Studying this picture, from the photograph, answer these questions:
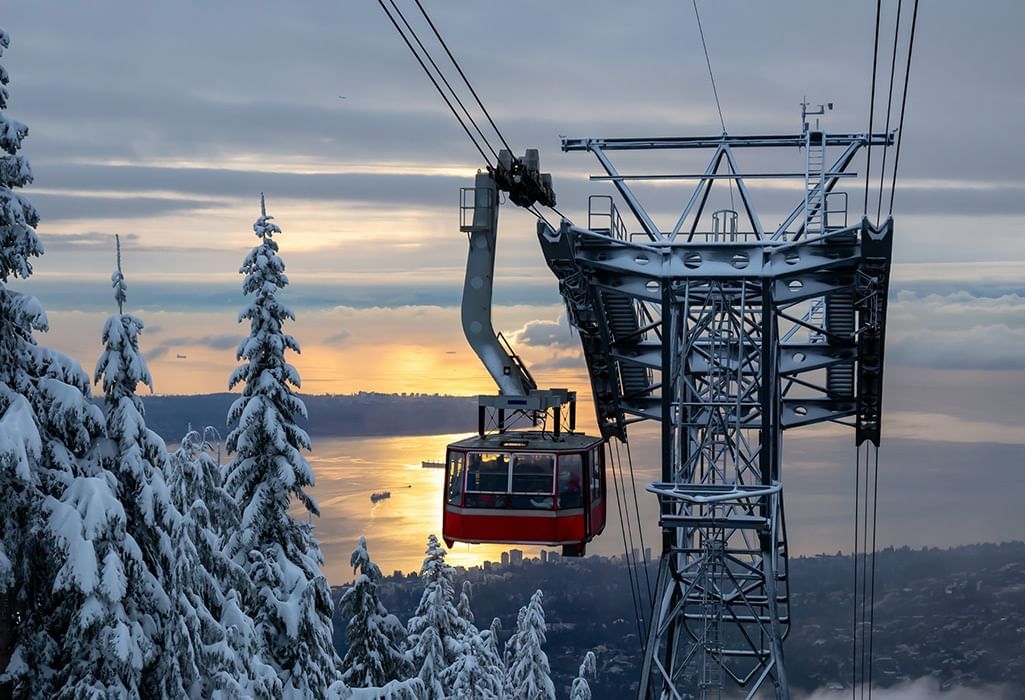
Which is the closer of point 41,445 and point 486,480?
point 41,445

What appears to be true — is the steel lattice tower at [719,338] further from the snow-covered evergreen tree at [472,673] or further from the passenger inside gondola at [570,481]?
the snow-covered evergreen tree at [472,673]

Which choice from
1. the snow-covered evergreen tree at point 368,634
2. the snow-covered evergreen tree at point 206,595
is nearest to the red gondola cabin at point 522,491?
the snow-covered evergreen tree at point 206,595

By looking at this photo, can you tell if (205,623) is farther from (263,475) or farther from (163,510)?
(263,475)

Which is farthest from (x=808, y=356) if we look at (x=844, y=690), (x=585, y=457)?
(x=844, y=690)

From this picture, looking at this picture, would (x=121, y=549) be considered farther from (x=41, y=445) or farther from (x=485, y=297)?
(x=485, y=297)

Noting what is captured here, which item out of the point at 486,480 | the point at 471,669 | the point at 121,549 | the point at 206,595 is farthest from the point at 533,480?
the point at 471,669
